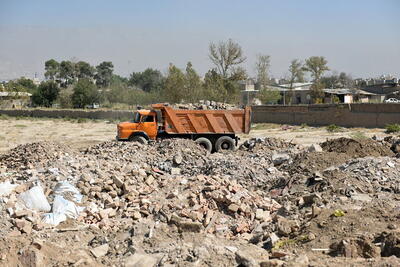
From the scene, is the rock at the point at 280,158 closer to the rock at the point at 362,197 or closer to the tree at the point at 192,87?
the rock at the point at 362,197

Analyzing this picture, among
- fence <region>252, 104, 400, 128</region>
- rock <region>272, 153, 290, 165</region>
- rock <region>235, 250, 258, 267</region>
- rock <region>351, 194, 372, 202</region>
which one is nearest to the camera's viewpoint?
rock <region>235, 250, 258, 267</region>

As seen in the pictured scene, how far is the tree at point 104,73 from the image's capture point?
110125 millimetres

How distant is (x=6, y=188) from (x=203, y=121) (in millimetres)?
10348

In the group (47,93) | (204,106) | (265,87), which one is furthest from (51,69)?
(204,106)

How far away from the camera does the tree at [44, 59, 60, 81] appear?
9481 cm

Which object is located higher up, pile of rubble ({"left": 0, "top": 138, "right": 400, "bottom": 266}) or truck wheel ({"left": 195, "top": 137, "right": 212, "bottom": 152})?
truck wheel ({"left": 195, "top": 137, "right": 212, "bottom": 152})

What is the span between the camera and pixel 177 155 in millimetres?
15797

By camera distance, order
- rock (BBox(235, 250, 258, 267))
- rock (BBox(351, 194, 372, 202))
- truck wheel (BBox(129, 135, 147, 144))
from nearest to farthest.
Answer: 1. rock (BBox(235, 250, 258, 267))
2. rock (BBox(351, 194, 372, 202))
3. truck wheel (BBox(129, 135, 147, 144))

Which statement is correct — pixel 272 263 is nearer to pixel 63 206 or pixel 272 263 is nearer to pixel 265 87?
pixel 63 206

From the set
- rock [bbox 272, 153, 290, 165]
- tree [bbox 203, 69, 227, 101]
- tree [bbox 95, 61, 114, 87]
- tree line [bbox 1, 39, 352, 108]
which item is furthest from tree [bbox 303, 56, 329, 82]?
tree [bbox 95, 61, 114, 87]

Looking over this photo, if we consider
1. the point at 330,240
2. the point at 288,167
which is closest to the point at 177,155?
the point at 288,167

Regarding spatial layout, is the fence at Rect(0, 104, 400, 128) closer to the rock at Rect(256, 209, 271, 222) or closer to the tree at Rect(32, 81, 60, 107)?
the rock at Rect(256, 209, 271, 222)

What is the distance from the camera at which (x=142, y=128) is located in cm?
1967

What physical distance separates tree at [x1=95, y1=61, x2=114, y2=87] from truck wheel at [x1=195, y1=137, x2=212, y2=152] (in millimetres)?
92407
